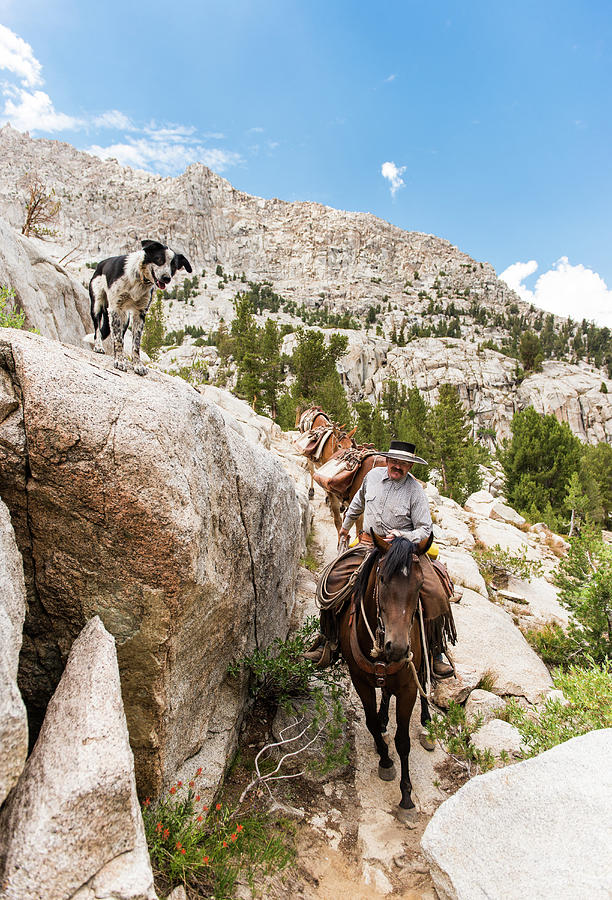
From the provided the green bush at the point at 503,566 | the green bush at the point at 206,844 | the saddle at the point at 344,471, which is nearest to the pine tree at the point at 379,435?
the green bush at the point at 503,566

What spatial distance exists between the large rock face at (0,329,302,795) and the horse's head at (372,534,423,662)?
1.50 metres

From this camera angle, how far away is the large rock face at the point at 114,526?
2723 mm

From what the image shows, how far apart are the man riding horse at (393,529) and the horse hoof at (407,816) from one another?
53.0 inches

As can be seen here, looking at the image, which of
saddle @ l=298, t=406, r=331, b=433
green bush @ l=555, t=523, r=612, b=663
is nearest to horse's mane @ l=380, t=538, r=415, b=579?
green bush @ l=555, t=523, r=612, b=663

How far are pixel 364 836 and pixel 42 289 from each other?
1015 centimetres

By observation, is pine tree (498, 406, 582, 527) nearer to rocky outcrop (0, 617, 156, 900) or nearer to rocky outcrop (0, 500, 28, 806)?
rocky outcrop (0, 617, 156, 900)

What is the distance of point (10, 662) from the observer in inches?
78.7

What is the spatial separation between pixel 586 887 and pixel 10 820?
293cm

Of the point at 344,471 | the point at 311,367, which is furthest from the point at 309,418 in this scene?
the point at 311,367

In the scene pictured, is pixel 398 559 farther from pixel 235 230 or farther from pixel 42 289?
pixel 235 230

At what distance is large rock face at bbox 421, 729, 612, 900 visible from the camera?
7.71ft

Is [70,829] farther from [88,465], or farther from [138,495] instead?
[88,465]

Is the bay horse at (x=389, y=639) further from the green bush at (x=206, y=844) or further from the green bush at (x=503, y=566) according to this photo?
the green bush at (x=503, y=566)

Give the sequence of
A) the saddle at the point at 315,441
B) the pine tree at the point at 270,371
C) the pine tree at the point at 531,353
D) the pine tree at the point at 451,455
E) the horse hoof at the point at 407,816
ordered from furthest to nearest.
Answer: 1. the pine tree at the point at 531,353
2. the pine tree at the point at 270,371
3. the pine tree at the point at 451,455
4. the saddle at the point at 315,441
5. the horse hoof at the point at 407,816
